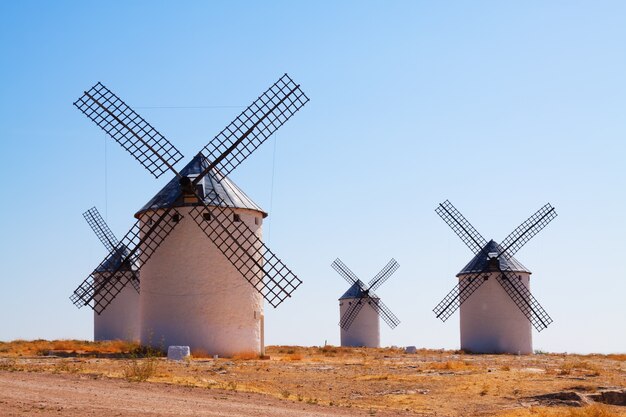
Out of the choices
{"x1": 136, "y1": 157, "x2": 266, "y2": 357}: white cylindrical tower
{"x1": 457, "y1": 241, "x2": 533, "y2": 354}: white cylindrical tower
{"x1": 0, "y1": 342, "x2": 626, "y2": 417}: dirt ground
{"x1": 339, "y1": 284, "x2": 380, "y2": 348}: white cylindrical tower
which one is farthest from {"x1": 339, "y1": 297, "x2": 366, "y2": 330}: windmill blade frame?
{"x1": 0, "y1": 342, "x2": 626, "y2": 417}: dirt ground

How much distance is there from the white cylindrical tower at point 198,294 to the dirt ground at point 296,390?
2.71 m

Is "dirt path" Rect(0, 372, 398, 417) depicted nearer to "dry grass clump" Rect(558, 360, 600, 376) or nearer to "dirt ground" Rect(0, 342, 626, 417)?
"dirt ground" Rect(0, 342, 626, 417)

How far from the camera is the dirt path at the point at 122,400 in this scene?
1302 centimetres

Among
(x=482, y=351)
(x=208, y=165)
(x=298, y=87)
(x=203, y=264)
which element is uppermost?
(x=298, y=87)

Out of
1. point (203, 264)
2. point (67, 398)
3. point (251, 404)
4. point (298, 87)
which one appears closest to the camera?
point (67, 398)

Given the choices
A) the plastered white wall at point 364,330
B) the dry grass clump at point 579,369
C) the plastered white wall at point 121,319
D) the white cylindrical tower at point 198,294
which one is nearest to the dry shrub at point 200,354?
the white cylindrical tower at point 198,294

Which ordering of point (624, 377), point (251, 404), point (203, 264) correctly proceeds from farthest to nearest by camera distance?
point (203, 264), point (624, 377), point (251, 404)

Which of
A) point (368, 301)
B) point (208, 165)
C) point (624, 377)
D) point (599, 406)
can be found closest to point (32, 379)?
point (599, 406)

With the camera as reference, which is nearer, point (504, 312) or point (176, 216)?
point (176, 216)

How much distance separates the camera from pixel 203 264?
92.4 feet

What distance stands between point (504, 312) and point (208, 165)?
19.2 meters

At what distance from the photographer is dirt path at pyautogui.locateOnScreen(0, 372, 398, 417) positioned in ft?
42.7

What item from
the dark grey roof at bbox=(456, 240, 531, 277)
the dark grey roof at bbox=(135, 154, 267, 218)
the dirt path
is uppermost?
the dark grey roof at bbox=(135, 154, 267, 218)

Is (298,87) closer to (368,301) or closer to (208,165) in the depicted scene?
(208,165)
